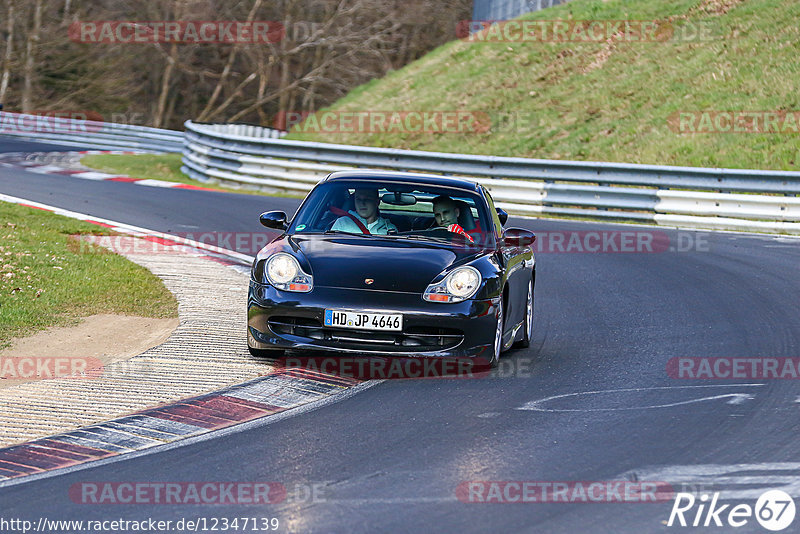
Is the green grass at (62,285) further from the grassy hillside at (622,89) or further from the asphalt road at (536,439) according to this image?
the grassy hillside at (622,89)

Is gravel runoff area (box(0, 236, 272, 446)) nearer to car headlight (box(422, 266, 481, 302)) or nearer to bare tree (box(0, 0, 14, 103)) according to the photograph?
car headlight (box(422, 266, 481, 302))

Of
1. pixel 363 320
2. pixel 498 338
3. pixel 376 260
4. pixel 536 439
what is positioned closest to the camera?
pixel 536 439

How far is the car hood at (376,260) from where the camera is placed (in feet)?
25.6

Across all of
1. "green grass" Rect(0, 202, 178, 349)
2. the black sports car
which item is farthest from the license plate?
"green grass" Rect(0, 202, 178, 349)

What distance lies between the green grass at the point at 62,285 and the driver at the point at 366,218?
2027 millimetres

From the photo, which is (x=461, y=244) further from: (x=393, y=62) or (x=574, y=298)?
(x=393, y=62)

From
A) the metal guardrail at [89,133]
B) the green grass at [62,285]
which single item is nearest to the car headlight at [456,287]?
the green grass at [62,285]

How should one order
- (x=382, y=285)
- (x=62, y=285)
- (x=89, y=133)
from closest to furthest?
(x=382, y=285), (x=62, y=285), (x=89, y=133)

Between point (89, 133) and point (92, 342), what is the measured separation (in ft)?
87.9

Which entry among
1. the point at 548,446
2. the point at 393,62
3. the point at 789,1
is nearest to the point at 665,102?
the point at 789,1

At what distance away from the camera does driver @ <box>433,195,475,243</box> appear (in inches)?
352

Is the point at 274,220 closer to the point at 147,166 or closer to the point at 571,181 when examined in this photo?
the point at 571,181

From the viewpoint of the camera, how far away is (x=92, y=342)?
882 cm

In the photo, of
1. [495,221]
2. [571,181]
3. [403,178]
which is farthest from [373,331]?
[571,181]
